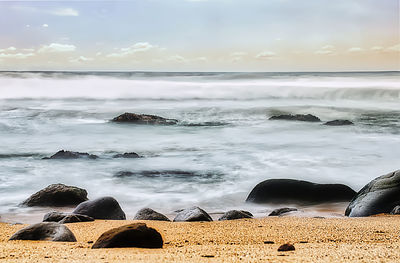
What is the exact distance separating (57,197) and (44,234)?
368 centimetres

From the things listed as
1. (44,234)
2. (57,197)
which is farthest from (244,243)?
(57,197)

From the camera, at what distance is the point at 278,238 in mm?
4938

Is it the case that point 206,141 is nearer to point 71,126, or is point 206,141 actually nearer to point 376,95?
point 71,126

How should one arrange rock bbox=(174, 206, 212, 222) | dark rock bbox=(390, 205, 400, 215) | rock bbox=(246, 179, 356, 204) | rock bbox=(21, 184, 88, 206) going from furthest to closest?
rock bbox=(246, 179, 356, 204) → rock bbox=(21, 184, 88, 206) → dark rock bbox=(390, 205, 400, 215) → rock bbox=(174, 206, 212, 222)

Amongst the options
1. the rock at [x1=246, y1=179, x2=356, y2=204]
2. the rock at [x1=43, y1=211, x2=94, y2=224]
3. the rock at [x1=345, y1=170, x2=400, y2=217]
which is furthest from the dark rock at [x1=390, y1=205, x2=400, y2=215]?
the rock at [x1=43, y1=211, x2=94, y2=224]

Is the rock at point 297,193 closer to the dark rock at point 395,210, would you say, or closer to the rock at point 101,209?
the dark rock at point 395,210

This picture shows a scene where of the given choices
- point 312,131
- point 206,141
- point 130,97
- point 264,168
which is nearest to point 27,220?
point 264,168

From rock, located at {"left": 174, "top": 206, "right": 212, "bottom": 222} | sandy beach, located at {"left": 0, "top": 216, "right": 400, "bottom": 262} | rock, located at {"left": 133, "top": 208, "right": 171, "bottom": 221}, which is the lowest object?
rock, located at {"left": 133, "top": 208, "right": 171, "bottom": 221}

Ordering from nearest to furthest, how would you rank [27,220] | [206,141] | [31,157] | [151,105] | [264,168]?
[27,220]
[264,168]
[31,157]
[206,141]
[151,105]

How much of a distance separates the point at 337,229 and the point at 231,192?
4692mm

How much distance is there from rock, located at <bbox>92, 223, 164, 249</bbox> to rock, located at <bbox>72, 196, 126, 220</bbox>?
2.64 metres

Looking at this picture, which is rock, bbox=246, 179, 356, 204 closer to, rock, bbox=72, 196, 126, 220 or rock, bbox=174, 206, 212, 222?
rock, bbox=174, 206, 212, 222

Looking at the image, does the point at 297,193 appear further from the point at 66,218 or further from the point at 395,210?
the point at 66,218

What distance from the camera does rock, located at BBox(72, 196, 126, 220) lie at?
6.82 metres
